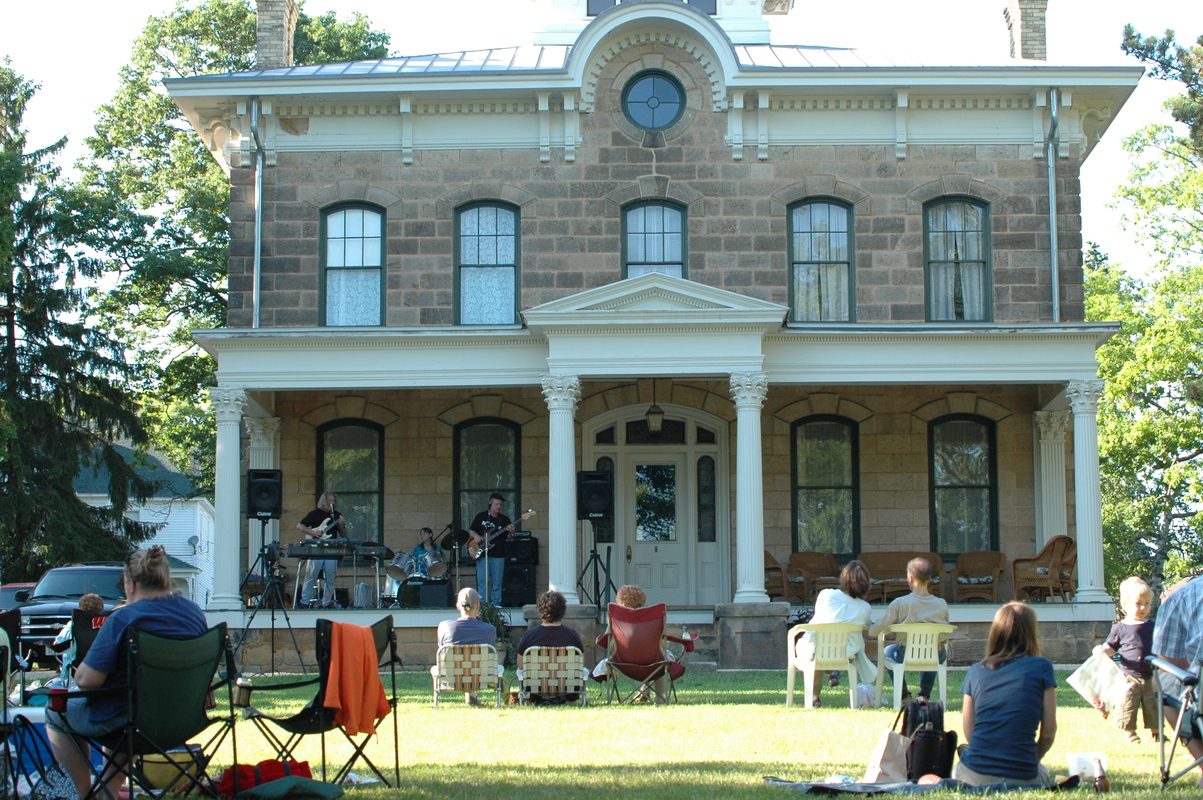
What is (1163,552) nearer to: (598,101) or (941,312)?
(941,312)

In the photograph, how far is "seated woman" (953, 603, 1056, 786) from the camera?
664 cm

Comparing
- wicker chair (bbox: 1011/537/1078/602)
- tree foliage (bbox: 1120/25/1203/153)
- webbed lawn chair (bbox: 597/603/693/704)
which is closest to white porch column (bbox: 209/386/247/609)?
webbed lawn chair (bbox: 597/603/693/704)

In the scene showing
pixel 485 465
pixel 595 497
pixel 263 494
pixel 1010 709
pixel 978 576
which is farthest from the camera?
pixel 485 465

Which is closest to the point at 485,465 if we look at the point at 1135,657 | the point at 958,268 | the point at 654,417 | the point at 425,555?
the point at 425,555

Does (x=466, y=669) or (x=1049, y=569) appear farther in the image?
(x=1049, y=569)

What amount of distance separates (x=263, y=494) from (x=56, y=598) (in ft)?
16.1

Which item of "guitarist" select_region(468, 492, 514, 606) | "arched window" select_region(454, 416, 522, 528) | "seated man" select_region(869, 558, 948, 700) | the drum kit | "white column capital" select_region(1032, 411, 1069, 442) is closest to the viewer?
"seated man" select_region(869, 558, 948, 700)

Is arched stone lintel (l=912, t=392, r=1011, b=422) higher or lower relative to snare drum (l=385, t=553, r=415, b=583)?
higher

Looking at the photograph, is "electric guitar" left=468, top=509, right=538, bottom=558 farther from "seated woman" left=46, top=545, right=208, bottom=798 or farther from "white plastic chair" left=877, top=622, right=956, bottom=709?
"seated woman" left=46, top=545, right=208, bottom=798

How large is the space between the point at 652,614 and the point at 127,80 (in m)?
23.0

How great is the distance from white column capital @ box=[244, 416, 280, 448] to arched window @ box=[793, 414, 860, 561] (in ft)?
22.4

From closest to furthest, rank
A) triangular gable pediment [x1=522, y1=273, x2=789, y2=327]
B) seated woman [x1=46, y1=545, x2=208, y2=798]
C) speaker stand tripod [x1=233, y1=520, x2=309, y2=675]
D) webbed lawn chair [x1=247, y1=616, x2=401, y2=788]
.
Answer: seated woman [x1=46, y1=545, x2=208, y2=798] < webbed lawn chair [x1=247, y1=616, x2=401, y2=788] < speaker stand tripod [x1=233, y1=520, x2=309, y2=675] < triangular gable pediment [x1=522, y1=273, x2=789, y2=327]

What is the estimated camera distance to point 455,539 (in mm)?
17656

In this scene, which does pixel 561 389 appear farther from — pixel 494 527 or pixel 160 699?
pixel 160 699
